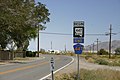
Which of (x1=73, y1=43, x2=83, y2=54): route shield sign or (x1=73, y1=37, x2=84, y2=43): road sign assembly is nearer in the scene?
(x1=73, y1=37, x2=84, y2=43): road sign assembly

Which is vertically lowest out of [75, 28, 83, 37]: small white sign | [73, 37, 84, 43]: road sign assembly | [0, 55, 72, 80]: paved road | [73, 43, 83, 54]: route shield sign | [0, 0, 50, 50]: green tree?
[0, 55, 72, 80]: paved road

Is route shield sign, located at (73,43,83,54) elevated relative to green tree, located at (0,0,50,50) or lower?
lower

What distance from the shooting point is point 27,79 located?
69.5ft

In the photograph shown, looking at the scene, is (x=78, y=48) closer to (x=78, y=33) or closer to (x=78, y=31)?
(x=78, y=33)

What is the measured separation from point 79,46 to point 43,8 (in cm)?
4028

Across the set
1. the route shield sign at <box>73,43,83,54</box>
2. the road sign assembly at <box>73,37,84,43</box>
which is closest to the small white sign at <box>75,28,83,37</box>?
the road sign assembly at <box>73,37,84,43</box>

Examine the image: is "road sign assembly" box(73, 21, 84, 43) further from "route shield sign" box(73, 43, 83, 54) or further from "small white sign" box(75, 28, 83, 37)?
"route shield sign" box(73, 43, 83, 54)

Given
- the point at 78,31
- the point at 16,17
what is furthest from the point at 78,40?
the point at 16,17

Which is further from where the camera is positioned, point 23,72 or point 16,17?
point 16,17

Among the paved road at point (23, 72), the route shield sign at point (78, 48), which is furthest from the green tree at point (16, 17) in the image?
the route shield sign at point (78, 48)

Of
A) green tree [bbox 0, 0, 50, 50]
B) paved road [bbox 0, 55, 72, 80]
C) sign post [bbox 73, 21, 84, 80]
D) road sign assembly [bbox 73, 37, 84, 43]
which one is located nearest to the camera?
sign post [bbox 73, 21, 84, 80]

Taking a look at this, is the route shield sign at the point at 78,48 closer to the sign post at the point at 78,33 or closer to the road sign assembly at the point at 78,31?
the sign post at the point at 78,33

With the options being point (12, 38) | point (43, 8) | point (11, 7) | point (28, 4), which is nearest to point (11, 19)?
point (11, 7)

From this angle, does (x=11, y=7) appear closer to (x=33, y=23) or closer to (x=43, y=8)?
(x=33, y=23)
